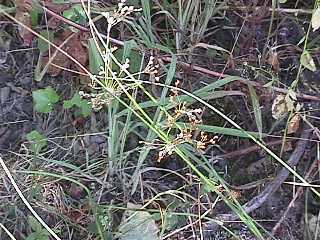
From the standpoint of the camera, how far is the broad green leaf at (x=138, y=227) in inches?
58.9

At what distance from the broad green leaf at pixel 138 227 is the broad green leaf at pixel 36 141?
Result: 28cm

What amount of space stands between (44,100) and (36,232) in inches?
13.3

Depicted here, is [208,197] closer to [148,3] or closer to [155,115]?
[155,115]

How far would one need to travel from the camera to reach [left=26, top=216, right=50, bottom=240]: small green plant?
1.48 m

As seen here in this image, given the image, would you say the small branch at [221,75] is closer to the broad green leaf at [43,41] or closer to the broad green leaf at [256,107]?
the broad green leaf at [256,107]

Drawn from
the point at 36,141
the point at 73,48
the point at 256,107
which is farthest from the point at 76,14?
the point at 256,107

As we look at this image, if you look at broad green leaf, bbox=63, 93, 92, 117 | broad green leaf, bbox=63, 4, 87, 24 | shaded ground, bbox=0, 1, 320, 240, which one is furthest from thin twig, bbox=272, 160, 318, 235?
broad green leaf, bbox=63, 4, 87, 24

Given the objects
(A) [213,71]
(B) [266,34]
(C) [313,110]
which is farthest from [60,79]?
(C) [313,110]

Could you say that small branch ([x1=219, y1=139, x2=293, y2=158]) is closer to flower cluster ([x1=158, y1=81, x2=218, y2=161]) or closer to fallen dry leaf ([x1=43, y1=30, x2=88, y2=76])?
flower cluster ([x1=158, y1=81, x2=218, y2=161])

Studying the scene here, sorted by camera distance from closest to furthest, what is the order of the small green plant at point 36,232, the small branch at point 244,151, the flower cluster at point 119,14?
the flower cluster at point 119,14 → the small green plant at point 36,232 → the small branch at point 244,151

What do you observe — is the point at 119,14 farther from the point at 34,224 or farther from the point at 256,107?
the point at 34,224

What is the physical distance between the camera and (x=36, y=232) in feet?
4.87

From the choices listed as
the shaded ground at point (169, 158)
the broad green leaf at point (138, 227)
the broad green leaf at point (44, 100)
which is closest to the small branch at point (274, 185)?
the shaded ground at point (169, 158)

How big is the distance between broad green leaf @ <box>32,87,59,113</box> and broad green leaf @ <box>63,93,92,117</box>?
0.04 metres
